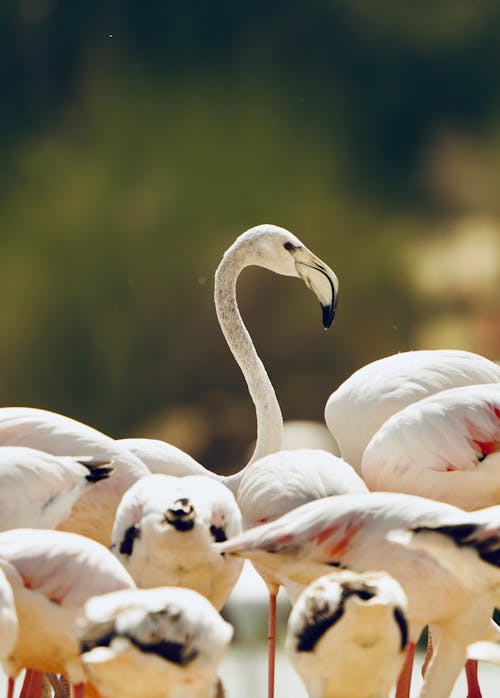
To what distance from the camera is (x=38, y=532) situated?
6.77 ft

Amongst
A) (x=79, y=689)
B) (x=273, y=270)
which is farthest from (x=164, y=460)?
(x=79, y=689)

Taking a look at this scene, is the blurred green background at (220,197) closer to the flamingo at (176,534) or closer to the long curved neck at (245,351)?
the long curved neck at (245,351)

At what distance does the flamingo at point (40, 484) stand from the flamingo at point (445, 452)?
1.91 ft

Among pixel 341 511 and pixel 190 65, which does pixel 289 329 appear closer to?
pixel 190 65

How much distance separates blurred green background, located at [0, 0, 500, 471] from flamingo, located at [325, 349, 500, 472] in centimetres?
385

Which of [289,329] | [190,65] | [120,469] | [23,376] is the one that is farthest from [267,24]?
[120,469]

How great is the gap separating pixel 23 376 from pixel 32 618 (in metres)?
5.21

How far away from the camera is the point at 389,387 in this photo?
3.04 metres

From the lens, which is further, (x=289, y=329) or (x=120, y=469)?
(x=289, y=329)

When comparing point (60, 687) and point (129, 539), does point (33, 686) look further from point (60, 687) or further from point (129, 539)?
point (129, 539)

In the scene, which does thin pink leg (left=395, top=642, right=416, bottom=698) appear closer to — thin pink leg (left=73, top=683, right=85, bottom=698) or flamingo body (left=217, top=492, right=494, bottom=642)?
flamingo body (left=217, top=492, right=494, bottom=642)

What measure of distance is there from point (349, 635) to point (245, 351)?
176cm

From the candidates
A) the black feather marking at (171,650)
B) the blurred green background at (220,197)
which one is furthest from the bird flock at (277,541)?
the blurred green background at (220,197)

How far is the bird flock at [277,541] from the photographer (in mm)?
1688
